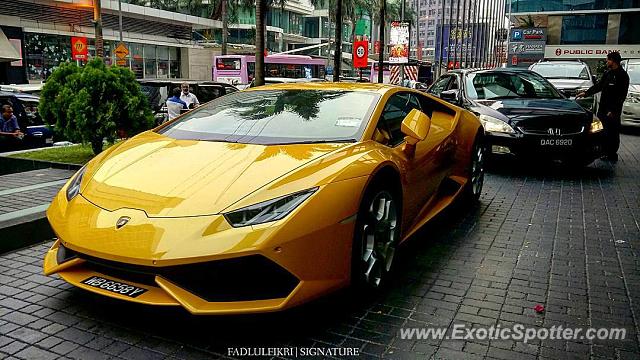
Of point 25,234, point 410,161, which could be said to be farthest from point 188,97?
point 410,161

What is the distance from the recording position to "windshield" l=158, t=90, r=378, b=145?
3877 millimetres

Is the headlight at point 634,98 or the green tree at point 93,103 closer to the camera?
the green tree at point 93,103

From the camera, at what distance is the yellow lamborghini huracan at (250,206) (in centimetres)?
282

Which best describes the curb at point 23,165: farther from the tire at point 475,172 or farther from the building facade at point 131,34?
the building facade at point 131,34

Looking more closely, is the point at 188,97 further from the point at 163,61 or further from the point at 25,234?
the point at 163,61

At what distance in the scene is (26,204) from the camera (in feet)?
17.7

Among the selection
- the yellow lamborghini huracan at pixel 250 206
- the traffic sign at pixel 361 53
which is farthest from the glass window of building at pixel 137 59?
the yellow lamborghini huracan at pixel 250 206

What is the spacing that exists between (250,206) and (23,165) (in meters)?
6.42

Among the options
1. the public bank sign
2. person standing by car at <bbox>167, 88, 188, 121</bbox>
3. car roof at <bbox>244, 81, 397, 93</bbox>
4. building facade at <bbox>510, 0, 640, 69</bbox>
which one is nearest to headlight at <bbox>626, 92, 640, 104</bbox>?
person standing by car at <bbox>167, 88, 188, 121</bbox>

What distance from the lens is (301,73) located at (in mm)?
41156

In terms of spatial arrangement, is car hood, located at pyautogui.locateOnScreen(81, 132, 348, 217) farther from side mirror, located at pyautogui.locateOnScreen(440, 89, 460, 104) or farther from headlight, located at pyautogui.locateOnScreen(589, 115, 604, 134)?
headlight, located at pyautogui.locateOnScreen(589, 115, 604, 134)

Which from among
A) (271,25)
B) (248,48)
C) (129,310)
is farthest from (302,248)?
(271,25)

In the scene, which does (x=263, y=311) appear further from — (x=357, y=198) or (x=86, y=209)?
(x=86, y=209)

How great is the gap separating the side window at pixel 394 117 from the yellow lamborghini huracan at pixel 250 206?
0.02 metres
